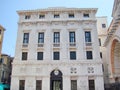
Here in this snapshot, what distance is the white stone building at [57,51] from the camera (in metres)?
27.4

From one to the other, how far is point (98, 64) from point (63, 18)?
32.5 ft

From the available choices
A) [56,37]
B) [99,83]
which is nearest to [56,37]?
[56,37]

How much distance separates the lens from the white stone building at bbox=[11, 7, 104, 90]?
89.9 ft

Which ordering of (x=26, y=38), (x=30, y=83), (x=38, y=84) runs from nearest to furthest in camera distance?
(x=30, y=83) < (x=38, y=84) < (x=26, y=38)

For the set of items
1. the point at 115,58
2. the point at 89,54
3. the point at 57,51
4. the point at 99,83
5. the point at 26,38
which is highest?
the point at 26,38

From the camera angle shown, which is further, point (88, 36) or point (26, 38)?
point (26, 38)

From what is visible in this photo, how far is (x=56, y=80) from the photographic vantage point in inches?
1099

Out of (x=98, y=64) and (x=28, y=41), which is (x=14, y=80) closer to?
(x=28, y=41)

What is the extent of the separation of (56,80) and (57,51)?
15.4 feet

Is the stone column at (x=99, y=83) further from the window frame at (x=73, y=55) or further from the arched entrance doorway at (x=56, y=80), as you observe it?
the arched entrance doorway at (x=56, y=80)

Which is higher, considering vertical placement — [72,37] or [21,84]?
[72,37]

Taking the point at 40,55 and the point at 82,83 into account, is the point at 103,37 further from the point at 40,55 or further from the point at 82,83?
the point at 40,55

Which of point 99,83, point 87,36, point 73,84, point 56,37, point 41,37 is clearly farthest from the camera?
point 41,37

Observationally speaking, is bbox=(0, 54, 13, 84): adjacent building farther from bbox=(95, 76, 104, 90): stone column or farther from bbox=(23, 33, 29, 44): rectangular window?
bbox=(95, 76, 104, 90): stone column
